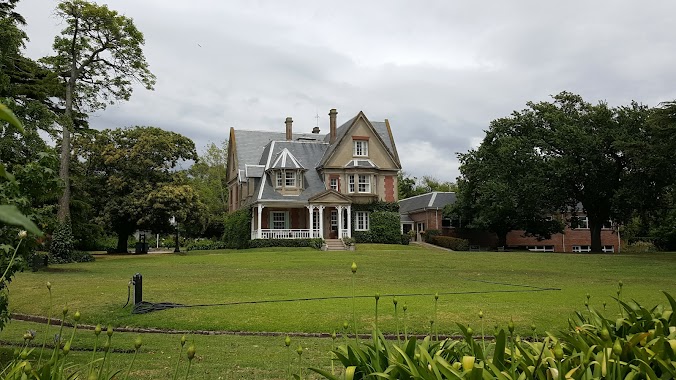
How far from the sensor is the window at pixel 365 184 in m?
46.8

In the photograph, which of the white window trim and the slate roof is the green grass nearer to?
the slate roof

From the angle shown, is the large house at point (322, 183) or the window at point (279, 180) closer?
the large house at point (322, 183)

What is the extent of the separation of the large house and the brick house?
29.7 feet

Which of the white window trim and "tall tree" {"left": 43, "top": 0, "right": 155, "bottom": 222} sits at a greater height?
"tall tree" {"left": 43, "top": 0, "right": 155, "bottom": 222}

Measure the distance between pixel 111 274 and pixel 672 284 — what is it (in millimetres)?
21796

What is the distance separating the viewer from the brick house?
5481cm

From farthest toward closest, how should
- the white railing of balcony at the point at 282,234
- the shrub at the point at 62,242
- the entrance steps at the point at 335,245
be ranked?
the white railing of balcony at the point at 282,234 → the entrance steps at the point at 335,245 → the shrub at the point at 62,242

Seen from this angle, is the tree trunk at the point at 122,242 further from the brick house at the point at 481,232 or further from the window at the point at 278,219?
the brick house at the point at 481,232

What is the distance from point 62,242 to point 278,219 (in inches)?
762

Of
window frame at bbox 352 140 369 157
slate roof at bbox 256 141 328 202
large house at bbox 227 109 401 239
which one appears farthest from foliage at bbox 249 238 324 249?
window frame at bbox 352 140 369 157

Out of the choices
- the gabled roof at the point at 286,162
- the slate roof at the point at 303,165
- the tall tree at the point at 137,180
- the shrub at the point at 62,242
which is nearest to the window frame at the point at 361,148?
the slate roof at the point at 303,165

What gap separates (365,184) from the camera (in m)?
46.9

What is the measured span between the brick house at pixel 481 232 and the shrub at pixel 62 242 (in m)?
33.2

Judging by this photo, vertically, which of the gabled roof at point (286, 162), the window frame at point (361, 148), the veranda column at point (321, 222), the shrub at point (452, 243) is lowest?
the shrub at point (452, 243)
